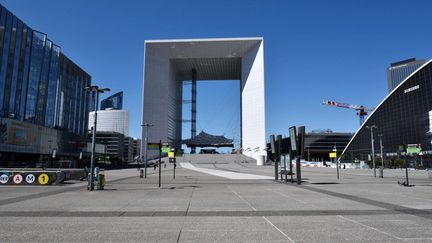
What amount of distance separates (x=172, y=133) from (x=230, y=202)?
13859 cm

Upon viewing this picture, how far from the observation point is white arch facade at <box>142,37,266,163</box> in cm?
13350

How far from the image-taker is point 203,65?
496 feet

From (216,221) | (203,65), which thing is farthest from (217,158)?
(216,221)

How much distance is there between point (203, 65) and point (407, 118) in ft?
278

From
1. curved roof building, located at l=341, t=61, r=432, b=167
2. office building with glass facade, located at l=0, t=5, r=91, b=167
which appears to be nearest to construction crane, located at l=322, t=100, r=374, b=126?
curved roof building, located at l=341, t=61, r=432, b=167

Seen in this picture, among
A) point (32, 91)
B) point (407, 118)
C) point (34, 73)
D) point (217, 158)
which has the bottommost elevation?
point (217, 158)

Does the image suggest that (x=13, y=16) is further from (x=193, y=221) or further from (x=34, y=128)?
(x=193, y=221)

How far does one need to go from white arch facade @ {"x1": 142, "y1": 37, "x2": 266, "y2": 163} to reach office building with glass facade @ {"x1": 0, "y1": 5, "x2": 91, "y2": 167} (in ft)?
98.3

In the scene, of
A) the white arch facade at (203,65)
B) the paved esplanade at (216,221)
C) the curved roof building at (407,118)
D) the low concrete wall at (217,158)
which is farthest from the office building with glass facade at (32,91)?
the curved roof building at (407,118)

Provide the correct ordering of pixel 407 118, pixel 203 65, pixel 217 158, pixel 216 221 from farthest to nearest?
pixel 203 65 < pixel 217 158 < pixel 407 118 < pixel 216 221

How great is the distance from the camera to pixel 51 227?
9266 mm

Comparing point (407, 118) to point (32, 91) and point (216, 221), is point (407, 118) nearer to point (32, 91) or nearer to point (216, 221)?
point (32, 91)

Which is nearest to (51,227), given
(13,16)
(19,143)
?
(19,143)

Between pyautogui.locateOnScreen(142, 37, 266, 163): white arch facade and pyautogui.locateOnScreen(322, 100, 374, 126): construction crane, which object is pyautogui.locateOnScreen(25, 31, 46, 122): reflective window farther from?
pyautogui.locateOnScreen(322, 100, 374, 126): construction crane
